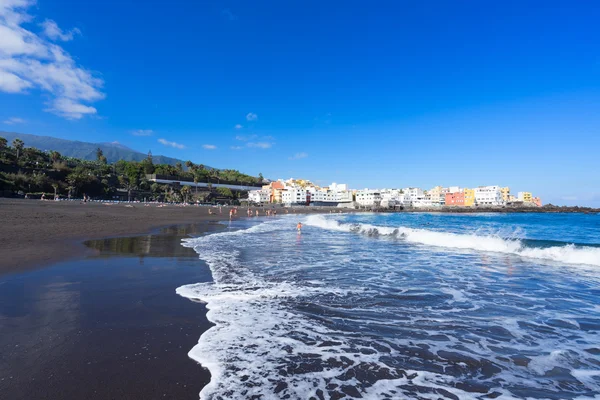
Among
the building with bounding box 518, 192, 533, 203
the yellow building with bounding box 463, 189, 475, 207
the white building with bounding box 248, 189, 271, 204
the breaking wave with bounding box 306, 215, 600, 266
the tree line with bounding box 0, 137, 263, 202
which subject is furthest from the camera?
the building with bounding box 518, 192, 533, 203

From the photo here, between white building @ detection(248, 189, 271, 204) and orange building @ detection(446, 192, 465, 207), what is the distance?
79615 mm

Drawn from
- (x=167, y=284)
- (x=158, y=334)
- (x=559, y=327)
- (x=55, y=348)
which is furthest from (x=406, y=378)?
(x=167, y=284)

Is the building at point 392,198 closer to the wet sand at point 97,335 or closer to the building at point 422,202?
the building at point 422,202

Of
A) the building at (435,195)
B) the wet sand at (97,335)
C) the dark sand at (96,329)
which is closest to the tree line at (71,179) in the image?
the dark sand at (96,329)

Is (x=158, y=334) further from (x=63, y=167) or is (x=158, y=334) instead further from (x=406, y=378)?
(x=63, y=167)

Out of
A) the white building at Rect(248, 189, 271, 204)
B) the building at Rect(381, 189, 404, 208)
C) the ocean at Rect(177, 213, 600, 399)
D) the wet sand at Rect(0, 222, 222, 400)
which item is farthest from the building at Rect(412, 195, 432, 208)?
the wet sand at Rect(0, 222, 222, 400)

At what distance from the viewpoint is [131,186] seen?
82.3m

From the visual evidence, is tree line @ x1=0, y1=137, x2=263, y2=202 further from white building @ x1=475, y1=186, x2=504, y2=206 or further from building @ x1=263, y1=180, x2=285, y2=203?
white building @ x1=475, y1=186, x2=504, y2=206

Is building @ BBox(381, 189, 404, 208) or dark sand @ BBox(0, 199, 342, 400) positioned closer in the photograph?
dark sand @ BBox(0, 199, 342, 400)

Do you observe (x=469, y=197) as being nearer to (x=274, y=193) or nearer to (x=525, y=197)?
(x=525, y=197)

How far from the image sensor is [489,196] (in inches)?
5027

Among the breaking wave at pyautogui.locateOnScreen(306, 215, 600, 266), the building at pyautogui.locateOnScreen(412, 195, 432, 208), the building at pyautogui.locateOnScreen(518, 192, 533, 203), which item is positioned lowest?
the breaking wave at pyautogui.locateOnScreen(306, 215, 600, 266)

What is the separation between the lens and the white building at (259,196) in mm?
124662

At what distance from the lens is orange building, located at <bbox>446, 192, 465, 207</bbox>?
5246 inches
